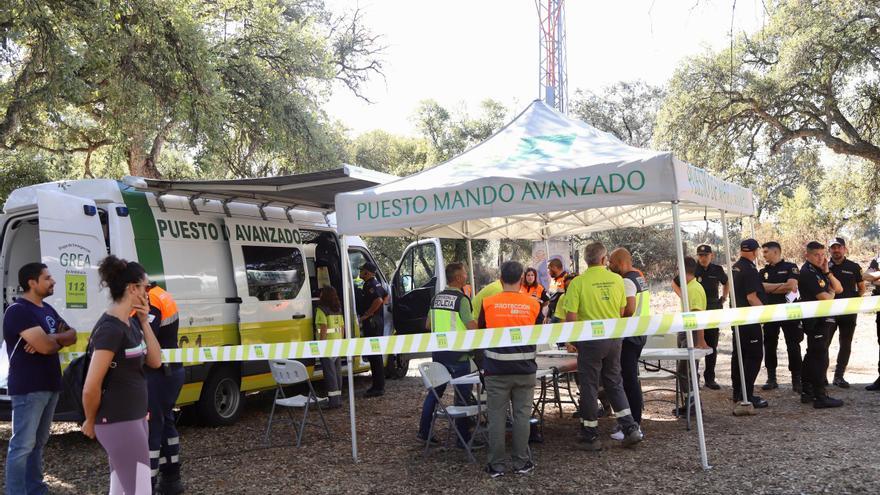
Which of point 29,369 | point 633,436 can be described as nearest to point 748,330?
point 633,436

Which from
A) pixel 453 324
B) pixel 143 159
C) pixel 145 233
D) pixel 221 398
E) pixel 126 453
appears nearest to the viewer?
pixel 126 453

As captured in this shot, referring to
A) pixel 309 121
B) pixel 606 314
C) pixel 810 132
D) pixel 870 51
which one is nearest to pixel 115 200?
pixel 606 314

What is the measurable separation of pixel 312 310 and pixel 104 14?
432 centimetres

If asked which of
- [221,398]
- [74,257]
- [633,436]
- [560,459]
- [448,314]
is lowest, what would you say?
[560,459]

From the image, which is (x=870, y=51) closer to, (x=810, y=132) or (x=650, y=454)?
(x=810, y=132)

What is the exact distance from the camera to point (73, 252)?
20.2 ft

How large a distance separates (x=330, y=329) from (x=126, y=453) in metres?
4.76

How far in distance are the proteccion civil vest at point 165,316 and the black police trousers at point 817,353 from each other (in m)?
5.92

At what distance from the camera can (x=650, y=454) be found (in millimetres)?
5660

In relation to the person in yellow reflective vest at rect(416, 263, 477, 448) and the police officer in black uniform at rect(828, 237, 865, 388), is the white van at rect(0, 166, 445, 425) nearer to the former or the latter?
the person in yellow reflective vest at rect(416, 263, 477, 448)

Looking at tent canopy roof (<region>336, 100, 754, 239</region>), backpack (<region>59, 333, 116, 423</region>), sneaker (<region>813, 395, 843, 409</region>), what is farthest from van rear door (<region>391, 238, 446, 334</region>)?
backpack (<region>59, 333, 116, 423</region>)

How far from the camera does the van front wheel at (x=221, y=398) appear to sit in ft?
23.6

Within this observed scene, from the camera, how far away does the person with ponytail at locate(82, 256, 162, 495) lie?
3330mm

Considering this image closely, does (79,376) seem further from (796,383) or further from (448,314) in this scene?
(796,383)
